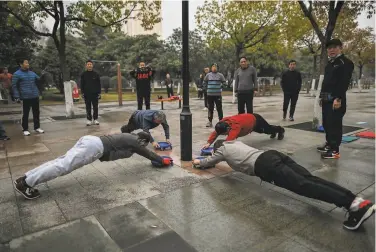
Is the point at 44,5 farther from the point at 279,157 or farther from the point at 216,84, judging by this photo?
the point at 279,157

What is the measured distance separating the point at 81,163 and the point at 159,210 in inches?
44.5

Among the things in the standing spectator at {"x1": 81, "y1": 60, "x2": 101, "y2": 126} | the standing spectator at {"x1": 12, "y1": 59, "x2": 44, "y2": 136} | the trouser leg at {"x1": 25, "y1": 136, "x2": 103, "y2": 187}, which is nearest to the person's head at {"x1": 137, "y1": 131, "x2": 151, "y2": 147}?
the trouser leg at {"x1": 25, "y1": 136, "x2": 103, "y2": 187}

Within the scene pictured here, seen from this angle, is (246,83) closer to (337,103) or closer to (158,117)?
(337,103)

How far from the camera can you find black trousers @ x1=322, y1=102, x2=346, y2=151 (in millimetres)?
4797

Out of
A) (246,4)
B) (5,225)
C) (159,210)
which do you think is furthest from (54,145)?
(246,4)

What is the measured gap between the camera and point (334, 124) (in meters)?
4.85

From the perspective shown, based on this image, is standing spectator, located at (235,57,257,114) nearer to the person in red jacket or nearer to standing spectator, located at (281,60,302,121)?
the person in red jacket

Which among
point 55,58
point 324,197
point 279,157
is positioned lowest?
point 324,197

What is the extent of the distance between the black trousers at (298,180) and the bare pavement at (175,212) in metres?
0.26

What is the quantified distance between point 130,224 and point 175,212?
0.49m

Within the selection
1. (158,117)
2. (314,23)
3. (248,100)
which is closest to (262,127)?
(248,100)

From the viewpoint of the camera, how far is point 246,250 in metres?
2.29

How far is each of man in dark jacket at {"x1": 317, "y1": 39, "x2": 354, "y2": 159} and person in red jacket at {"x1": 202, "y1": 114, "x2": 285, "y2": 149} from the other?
1188 millimetres

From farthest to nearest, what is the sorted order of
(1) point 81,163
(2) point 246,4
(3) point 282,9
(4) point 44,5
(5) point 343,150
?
(3) point 282,9 → (2) point 246,4 → (4) point 44,5 → (5) point 343,150 → (1) point 81,163
